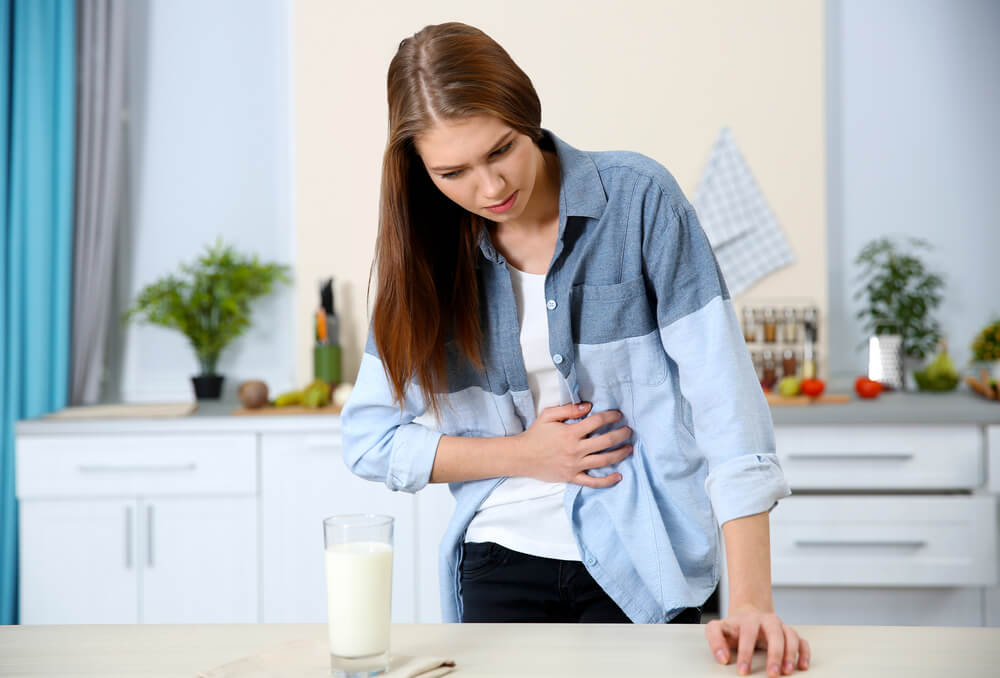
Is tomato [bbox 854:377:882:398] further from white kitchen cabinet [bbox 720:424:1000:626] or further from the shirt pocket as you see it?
the shirt pocket

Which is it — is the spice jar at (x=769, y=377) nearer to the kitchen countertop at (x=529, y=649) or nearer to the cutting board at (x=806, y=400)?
the cutting board at (x=806, y=400)

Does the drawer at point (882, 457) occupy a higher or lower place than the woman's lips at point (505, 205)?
lower

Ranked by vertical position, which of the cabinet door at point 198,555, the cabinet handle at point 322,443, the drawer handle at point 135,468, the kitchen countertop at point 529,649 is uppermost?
the cabinet handle at point 322,443

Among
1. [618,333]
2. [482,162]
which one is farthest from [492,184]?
[618,333]

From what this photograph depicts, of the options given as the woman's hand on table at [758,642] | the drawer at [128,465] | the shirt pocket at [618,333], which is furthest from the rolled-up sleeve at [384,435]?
the drawer at [128,465]

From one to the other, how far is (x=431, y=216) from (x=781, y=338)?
1.89 metres

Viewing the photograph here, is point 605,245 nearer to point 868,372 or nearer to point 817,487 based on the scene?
point 817,487

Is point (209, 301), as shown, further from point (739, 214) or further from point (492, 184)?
point (492, 184)

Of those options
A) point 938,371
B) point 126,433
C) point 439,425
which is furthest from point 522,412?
point 938,371

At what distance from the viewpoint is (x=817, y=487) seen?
2.40 metres

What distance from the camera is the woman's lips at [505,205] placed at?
1.09 m

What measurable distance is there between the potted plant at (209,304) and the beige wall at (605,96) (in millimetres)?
172

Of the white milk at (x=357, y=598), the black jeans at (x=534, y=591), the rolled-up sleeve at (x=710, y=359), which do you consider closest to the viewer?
the white milk at (x=357, y=598)

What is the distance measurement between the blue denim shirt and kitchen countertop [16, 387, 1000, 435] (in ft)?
4.22
